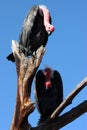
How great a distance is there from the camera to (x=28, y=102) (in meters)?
3.52

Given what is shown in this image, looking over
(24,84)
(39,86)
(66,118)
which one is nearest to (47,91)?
(39,86)

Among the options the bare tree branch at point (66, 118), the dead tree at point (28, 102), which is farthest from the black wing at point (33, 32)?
the bare tree branch at point (66, 118)

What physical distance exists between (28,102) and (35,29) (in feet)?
4.00

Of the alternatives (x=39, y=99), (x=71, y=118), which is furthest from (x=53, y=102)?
(x=71, y=118)

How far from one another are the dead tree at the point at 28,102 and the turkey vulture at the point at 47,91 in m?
0.52

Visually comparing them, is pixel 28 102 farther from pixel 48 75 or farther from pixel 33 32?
pixel 33 32

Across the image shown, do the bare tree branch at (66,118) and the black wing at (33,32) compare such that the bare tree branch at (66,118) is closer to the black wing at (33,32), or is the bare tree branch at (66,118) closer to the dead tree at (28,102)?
the dead tree at (28,102)

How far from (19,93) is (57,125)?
54 cm

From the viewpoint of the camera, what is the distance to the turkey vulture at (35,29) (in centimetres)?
427

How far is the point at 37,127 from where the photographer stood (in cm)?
365

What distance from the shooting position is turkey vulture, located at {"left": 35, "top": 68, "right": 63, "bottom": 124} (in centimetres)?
432

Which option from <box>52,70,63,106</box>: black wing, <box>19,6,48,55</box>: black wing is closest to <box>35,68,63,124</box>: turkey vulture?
<box>52,70,63,106</box>: black wing

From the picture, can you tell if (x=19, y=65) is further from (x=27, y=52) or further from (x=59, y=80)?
(x=59, y=80)

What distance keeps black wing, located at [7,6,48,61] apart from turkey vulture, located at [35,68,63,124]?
0.35 m
